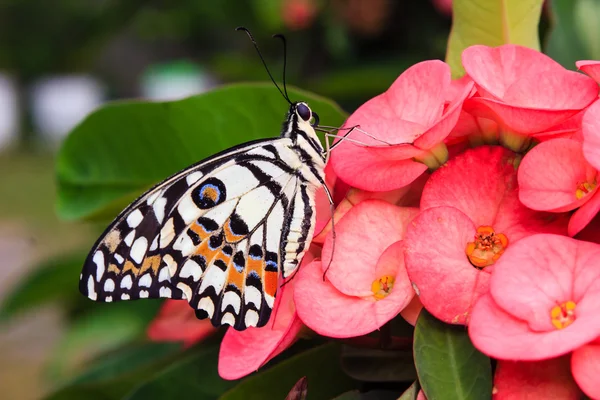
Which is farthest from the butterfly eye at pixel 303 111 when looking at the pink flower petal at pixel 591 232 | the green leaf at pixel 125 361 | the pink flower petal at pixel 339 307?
the green leaf at pixel 125 361

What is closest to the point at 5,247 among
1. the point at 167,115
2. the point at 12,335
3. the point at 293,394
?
the point at 12,335

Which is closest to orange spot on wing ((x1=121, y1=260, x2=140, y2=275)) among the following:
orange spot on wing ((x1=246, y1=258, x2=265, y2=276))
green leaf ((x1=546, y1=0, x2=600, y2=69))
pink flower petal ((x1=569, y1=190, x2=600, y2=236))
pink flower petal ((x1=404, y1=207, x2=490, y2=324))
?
orange spot on wing ((x1=246, y1=258, x2=265, y2=276))

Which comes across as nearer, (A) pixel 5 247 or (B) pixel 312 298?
(B) pixel 312 298

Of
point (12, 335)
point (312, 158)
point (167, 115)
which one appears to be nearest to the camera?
point (312, 158)

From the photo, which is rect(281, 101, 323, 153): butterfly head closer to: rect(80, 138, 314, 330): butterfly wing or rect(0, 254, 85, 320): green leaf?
rect(80, 138, 314, 330): butterfly wing

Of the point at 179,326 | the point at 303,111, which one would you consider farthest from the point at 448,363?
the point at 179,326

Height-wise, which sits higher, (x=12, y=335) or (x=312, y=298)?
(x=312, y=298)

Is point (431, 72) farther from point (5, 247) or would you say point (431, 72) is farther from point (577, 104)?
point (5, 247)

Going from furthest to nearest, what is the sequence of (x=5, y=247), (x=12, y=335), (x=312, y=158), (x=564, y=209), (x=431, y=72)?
(x=5, y=247) < (x=12, y=335) < (x=312, y=158) < (x=431, y=72) < (x=564, y=209)
